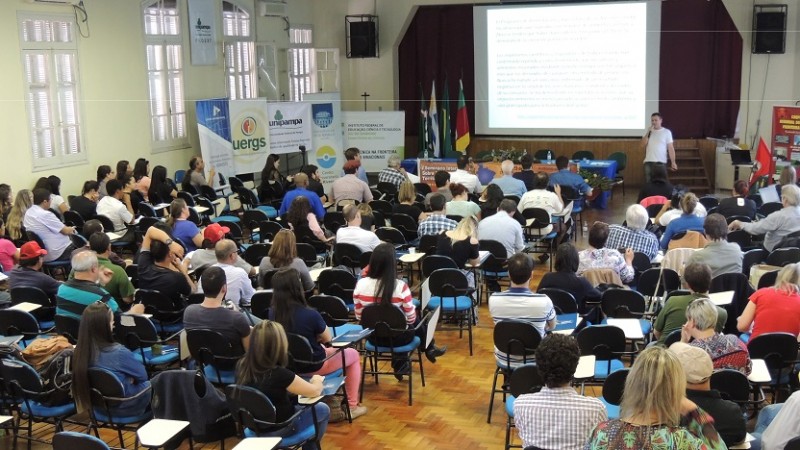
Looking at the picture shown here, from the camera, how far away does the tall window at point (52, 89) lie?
12.4m

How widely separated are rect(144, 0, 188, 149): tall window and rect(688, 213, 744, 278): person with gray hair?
386 inches

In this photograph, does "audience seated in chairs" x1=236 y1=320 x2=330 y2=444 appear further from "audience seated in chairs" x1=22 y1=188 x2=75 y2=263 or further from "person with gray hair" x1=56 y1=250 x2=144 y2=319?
"audience seated in chairs" x1=22 y1=188 x2=75 y2=263

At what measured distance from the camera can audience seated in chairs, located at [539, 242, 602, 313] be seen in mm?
7215

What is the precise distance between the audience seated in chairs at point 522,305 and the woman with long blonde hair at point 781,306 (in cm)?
146

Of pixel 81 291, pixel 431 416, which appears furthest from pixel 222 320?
pixel 431 416

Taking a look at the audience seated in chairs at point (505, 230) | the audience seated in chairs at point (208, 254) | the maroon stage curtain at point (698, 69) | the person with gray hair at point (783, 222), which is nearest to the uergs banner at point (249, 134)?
the maroon stage curtain at point (698, 69)

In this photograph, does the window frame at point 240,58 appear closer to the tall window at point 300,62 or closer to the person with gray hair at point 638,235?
the tall window at point 300,62

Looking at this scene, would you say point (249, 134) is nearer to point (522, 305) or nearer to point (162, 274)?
point (162, 274)

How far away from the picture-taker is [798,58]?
1689 centimetres

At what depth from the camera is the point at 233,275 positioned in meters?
7.50

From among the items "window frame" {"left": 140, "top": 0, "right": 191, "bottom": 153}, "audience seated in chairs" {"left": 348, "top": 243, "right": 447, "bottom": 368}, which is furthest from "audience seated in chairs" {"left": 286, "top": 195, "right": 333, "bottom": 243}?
"window frame" {"left": 140, "top": 0, "right": 191, "bottom": 153}

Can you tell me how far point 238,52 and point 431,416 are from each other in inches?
454

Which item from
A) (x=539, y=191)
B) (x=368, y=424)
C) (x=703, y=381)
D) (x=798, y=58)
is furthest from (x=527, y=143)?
(x=703, y=381)

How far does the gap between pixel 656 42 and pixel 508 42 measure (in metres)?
2.89
